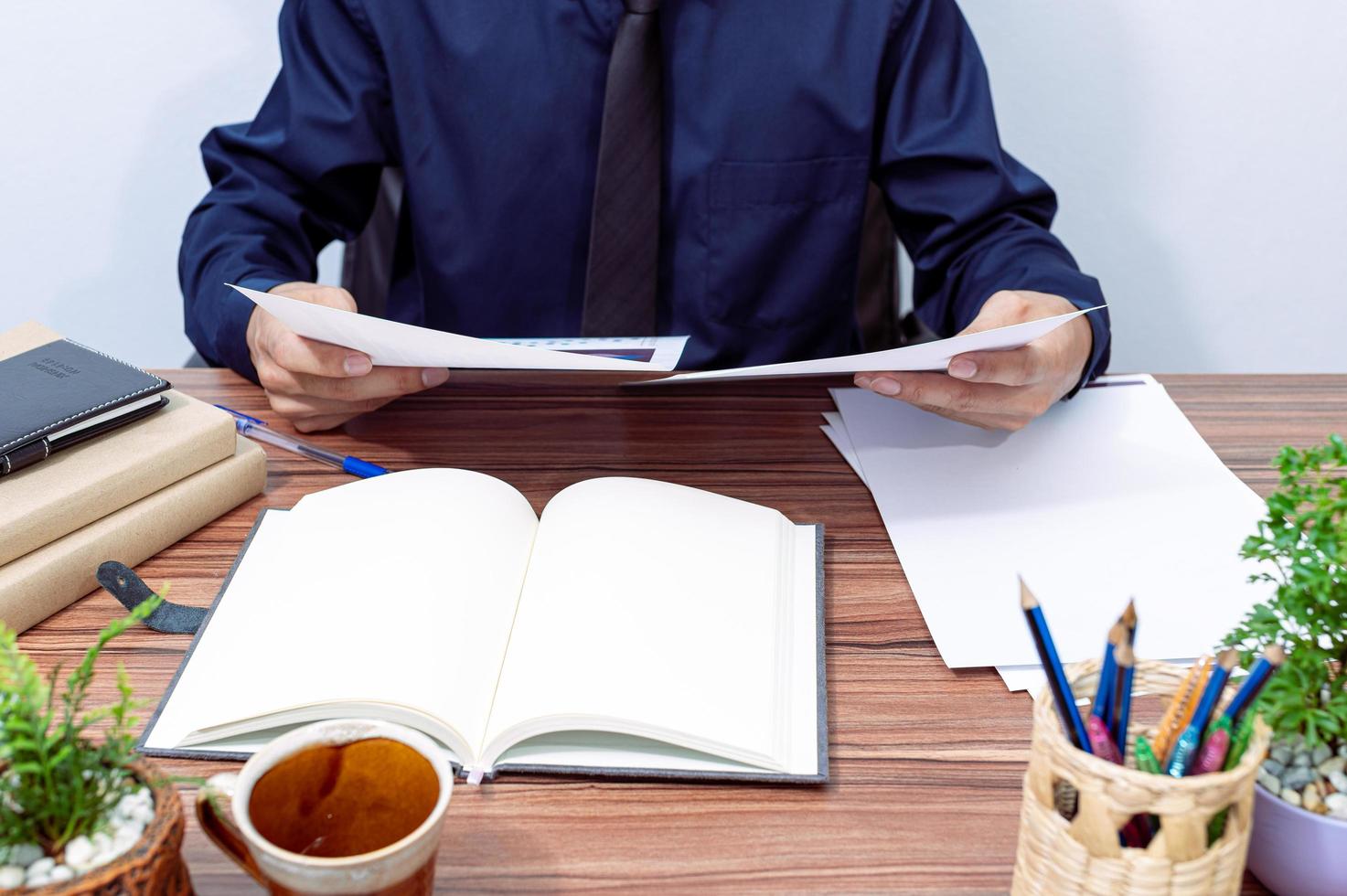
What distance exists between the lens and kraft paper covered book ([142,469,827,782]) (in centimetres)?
Result: 65

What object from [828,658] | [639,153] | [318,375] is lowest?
[828,658]

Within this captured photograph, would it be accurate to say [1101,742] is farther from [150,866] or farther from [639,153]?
[639,153]

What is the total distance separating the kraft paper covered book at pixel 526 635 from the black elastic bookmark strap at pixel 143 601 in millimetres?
23

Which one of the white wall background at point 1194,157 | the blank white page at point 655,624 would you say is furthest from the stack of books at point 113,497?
the white wall background at point 1194,157

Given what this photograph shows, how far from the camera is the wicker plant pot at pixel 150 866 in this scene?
1.44ft

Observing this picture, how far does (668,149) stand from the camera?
1.34m

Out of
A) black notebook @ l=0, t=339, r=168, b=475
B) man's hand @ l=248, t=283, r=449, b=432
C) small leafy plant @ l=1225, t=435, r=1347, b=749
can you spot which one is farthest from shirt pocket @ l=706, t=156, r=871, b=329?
small leafy plant @ l=1225, t=435, r=1347, b=749

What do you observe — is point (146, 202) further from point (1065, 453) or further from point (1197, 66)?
point (1197, 66)

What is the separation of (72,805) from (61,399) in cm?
49

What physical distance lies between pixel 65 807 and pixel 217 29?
1608 mm

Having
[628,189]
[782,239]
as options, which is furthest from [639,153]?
[782,239]

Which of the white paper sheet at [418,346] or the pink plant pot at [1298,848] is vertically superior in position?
the white paper sheet at [418,346]

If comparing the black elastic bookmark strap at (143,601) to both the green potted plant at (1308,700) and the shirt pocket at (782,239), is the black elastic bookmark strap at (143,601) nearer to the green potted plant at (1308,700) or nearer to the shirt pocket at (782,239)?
the green potted plant at (1308,700)

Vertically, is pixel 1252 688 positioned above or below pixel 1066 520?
above
